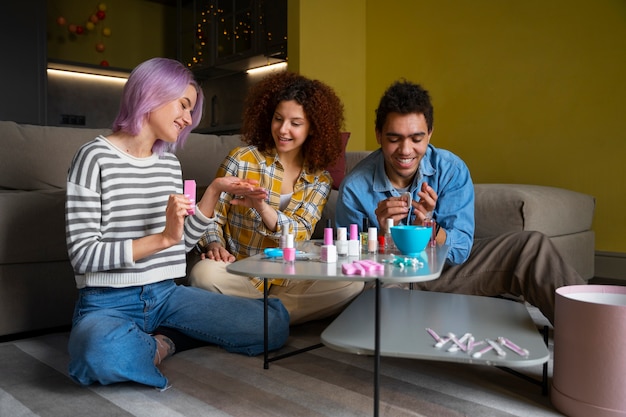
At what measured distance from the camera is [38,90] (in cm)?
517

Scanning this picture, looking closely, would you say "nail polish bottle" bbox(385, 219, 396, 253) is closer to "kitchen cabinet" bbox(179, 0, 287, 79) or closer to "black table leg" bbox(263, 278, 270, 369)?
"black table leg" bbox(263, 278, 270, 369)

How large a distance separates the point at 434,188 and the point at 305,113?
→ 1.66 feet

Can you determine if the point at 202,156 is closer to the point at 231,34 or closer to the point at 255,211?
the point at 255,211

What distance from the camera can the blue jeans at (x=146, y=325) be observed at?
4.65 feet

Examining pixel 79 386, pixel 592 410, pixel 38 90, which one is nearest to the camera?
pixel 592 410

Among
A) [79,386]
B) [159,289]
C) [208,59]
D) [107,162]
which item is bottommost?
[79,386]

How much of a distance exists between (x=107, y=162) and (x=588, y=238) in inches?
89.3

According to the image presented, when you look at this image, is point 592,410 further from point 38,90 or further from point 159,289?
point 38,90

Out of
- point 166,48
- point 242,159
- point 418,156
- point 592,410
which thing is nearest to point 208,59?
point 166,48

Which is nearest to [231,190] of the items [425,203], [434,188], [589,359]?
[425,203]

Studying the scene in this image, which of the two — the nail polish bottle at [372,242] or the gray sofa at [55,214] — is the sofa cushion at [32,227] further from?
the nail polish bottle at [372,242]

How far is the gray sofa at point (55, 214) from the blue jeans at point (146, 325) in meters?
0.45

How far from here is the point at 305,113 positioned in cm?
204

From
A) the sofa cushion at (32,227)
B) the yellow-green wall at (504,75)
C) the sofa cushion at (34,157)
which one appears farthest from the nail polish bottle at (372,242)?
the yellow-green wall at (504,75)
